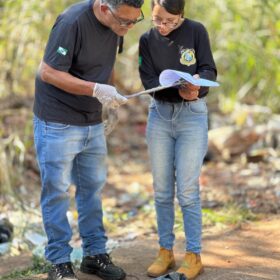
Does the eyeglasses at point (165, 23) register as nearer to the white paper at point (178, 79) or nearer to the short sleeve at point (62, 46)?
the white paper at point (178, 79)

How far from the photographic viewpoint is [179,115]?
3396 millimetres

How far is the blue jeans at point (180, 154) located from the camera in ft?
11.1

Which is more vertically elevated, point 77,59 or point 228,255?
point 77,59

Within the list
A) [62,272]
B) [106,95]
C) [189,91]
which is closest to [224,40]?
[189,91]

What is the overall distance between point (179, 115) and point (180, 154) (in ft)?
0.69

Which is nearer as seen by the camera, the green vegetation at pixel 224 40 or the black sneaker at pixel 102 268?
the black sneaker at pixel 102 268

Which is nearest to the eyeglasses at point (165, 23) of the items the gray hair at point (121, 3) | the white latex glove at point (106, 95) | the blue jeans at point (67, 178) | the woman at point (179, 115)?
the woman at point (179, 115)

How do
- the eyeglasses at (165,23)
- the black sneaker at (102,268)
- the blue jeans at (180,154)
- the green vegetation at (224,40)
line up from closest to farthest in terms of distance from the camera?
the eyeglasses at (165,23), the blue jeans at (180,154), the black sneaker at (102,268), the green vegetation at (224,40)

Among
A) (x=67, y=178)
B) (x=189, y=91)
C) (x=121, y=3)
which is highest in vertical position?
(x=121, y=3)

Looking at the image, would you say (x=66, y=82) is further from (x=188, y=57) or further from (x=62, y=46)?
(x=188, y=57)

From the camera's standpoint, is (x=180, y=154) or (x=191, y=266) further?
(x=191, y=266)

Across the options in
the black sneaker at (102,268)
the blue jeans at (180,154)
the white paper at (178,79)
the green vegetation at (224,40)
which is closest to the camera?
the white paper at (178,79)

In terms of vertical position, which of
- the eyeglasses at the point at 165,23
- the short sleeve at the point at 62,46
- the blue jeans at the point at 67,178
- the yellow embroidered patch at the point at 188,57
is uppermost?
the eyeglasses at the point at 165,23

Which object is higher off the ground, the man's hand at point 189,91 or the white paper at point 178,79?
the white paper at point 178,79
